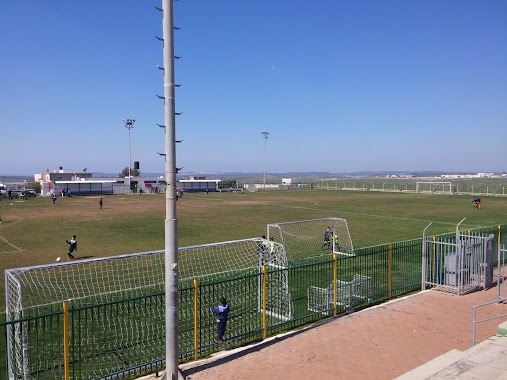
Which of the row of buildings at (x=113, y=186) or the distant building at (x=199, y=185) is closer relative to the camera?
the row of buildings at (x=113, y=186)

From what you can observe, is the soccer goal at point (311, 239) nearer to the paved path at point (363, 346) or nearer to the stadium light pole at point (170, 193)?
the paved path at point (363, 346)

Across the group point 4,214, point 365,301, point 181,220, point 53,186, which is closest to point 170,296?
point 365,301

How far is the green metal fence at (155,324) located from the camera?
8523 mm

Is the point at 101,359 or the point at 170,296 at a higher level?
the point at 170,296

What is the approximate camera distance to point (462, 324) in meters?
11.2

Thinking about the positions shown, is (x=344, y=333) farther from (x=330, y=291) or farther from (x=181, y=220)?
(x=181, y=220)

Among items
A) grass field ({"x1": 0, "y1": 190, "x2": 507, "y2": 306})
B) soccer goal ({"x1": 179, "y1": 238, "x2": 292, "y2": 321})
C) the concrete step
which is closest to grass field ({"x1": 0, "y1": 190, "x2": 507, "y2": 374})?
grass field ({"x1": 0, "y1": 190, "x2": 507, "y2": 306})

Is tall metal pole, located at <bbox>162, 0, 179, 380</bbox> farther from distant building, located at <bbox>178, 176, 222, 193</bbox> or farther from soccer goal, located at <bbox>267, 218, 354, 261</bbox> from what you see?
distant building, located at <bbox>178, 176, 222, 193</bbox>

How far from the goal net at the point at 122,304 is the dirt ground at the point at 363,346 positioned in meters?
1.25

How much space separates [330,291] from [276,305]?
1670 millimetres

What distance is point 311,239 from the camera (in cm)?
2641

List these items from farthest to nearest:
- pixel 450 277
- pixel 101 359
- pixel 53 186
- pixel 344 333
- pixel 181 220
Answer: pixel 53 186
pixel 181 220
pixel 450 277
pixel 344 333
pixel 101 359

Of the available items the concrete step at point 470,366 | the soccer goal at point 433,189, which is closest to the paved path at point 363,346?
the concrete step at point 470,366

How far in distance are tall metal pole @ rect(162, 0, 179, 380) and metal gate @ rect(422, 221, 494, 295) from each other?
9.47 meters
